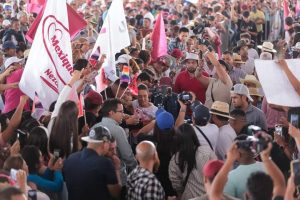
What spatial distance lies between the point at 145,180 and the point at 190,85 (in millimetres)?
4552

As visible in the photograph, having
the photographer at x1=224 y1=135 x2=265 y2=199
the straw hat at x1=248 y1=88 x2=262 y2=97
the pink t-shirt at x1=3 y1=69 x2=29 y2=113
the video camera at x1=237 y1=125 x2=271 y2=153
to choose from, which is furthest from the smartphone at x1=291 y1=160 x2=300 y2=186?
the pink t-shirt at x1=3 y1=69 x2=29 y2=113

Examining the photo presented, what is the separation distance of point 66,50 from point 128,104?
1120mm

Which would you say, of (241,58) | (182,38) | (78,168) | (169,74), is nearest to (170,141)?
(78,168)

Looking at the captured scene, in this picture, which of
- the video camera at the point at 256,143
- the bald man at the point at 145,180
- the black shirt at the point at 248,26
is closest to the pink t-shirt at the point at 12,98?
the bald man at the point at 145,180

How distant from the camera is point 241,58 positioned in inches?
533

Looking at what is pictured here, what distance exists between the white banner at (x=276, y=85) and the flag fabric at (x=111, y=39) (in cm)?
273

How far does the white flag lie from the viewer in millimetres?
8750

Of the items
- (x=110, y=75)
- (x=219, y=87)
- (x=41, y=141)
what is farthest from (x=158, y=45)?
(x=41, y=141)

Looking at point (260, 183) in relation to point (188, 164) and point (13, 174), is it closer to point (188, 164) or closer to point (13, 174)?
point (188, 164)

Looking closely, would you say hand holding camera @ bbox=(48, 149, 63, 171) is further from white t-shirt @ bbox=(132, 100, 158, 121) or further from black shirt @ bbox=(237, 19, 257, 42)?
black shirt @ bbox=(237, 19, 257, 42)

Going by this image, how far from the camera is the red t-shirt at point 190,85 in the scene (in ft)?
35.1

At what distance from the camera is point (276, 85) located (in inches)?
311

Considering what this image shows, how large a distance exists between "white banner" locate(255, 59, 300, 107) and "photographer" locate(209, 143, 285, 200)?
8.41ft

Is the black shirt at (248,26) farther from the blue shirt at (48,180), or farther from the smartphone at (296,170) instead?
the smartphone at (296,170)
